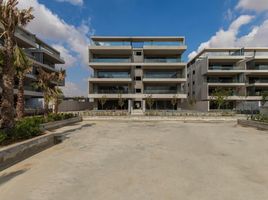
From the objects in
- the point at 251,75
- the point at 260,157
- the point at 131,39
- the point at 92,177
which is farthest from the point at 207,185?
the point at 251,75

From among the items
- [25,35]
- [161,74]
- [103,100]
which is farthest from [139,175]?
[25,35]

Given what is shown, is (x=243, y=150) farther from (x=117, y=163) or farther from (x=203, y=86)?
(x=203, y=86)

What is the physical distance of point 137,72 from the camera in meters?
52.4

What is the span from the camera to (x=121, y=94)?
49406mm

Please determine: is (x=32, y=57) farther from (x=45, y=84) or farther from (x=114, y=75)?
(x=45, y=84)

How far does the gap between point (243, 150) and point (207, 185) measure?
6204 mm

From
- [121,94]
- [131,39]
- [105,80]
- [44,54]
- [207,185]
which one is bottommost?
[207,185]

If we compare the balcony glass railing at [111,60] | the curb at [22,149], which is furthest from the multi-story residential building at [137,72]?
the curb at [22,149]

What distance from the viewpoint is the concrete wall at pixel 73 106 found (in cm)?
4903

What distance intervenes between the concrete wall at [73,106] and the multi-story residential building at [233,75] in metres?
31.7

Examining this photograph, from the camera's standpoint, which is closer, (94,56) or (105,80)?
(105,80)

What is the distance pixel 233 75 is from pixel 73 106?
43.2 m

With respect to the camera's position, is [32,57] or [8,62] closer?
[8,62]

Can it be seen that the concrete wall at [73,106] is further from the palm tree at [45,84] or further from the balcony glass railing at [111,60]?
the palm tree at [45,84]
